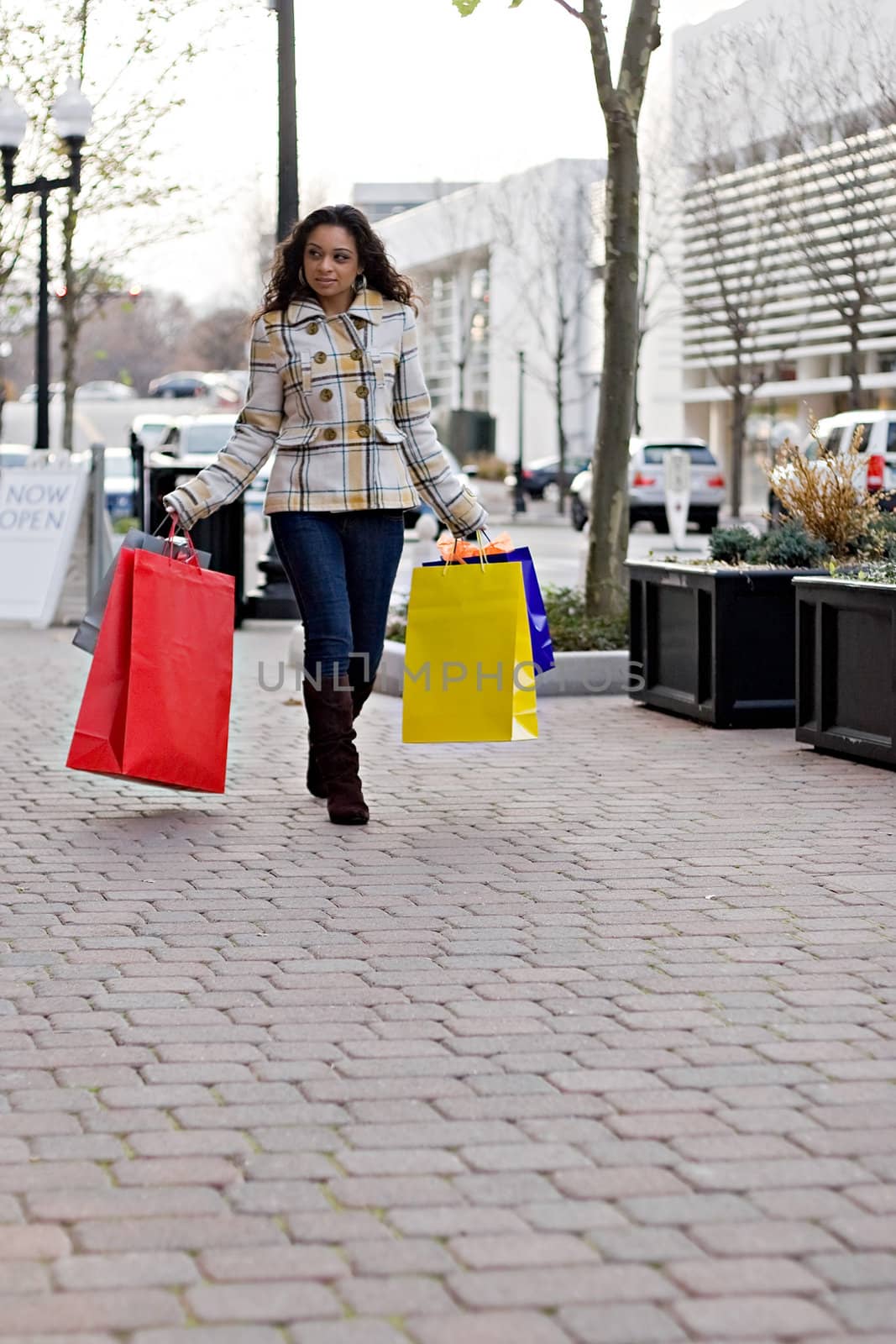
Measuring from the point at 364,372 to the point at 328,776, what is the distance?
131 cm

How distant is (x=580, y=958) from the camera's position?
4746 mm

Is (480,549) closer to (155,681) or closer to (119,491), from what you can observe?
(155,681)

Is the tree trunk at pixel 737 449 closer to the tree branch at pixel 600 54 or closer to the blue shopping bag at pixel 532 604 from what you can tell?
the tree branch at pixel 600 54

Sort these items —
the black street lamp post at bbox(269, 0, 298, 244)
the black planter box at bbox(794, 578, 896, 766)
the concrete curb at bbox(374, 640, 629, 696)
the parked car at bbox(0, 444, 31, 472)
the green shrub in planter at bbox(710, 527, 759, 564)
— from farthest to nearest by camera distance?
the parked car at bbox(0, 444, 31, 472) → the black street lamp post at bbox(269, 0, 298, 244) → the concrete curb at bbox(374, 640, 629, 696) → the green shrub in planter at bbox(710, 527, 759, 564) → the black planter box at bbox(794, 578, 896, 766)

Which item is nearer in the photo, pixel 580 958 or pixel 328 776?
pixel 580 958

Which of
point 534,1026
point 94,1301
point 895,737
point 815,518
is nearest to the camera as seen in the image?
point 94,1301

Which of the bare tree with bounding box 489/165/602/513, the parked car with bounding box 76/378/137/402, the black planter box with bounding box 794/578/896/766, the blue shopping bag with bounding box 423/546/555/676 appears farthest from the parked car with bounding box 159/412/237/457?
the parked car with bounding box 76/378/137/402

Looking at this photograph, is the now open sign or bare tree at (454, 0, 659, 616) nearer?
bare tree at (454, 0, 659, 616)

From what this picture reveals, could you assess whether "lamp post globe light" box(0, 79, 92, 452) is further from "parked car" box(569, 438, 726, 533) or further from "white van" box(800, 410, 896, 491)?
"parked car" box(569, 438, 726, 533)

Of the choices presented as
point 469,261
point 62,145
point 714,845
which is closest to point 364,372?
point 714,845

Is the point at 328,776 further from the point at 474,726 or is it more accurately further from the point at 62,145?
the point at 62,145

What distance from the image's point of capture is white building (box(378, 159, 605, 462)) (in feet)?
187

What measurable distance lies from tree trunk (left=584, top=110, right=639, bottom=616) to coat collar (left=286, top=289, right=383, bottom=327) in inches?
197

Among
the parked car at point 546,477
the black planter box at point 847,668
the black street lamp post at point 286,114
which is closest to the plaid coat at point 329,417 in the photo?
the black planter box at point 847,668
